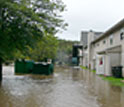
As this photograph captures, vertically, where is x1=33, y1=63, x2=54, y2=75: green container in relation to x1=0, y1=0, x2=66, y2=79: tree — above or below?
below

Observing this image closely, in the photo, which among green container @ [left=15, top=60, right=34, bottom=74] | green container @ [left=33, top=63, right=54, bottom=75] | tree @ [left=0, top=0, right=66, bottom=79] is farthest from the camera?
green container @ [left=15, top=60, right=34, bottom=74]

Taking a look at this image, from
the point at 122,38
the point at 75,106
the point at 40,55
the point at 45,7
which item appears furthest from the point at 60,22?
the point at 40,55

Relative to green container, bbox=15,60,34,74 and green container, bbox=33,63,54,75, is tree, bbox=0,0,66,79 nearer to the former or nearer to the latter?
green container, bbox=33,63,54,75

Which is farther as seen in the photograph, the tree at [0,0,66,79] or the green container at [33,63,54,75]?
the green container at [33,63,54,75]

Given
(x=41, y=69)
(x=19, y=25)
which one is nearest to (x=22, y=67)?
(x=41, y=69)

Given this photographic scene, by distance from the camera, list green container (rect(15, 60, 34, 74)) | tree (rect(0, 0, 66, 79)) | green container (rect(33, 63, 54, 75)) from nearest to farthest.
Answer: tree (rect(0, 0, 66, 79)), green container (rect(33, 63, 54, 75)), green container (rect(15, 60, 34, 74))

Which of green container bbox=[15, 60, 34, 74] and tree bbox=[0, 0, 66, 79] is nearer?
tree bbox=[0, 0, 66, 79]

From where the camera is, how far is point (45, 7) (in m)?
11.6

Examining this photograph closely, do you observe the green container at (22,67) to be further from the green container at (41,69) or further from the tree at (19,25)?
the tree at (19,25)

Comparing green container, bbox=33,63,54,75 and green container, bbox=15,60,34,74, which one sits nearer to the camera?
green container, bbox=33,63,54,75

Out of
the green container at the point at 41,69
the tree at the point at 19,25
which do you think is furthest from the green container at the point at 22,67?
the tree at the point at 19,25

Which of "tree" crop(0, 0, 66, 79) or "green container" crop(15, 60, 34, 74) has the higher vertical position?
"tree" crop(0, 0, 66, 79)

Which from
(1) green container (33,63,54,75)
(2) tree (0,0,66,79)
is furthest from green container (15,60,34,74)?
(2) tree (0,0,66,79)

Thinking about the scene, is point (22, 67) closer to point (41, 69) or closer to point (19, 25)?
point (41, 69)
